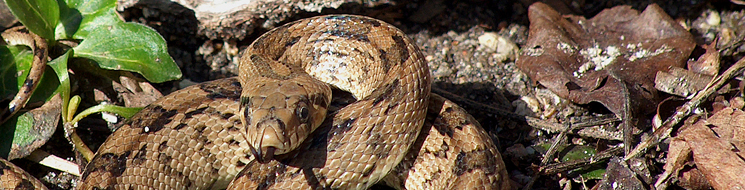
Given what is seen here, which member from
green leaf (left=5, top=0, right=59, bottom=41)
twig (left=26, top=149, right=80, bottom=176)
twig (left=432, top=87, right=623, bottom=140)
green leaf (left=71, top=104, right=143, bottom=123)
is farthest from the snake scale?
green leaf (left=5, top=0, right=59, bottom=41)

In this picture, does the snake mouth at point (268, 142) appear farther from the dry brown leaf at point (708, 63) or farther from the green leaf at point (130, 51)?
the dry brown leaf at point (708, 63)

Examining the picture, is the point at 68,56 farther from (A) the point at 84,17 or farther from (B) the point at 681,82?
(B) the point at 681,82

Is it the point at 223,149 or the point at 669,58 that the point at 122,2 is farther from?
the point at 669,58

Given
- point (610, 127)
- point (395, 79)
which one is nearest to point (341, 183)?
point (395, 79)

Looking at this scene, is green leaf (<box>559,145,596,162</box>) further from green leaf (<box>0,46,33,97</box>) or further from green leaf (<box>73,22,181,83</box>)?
green leaf (<box>0,46,33,97</box>)

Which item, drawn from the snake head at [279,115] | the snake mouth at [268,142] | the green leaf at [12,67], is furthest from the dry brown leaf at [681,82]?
the green leaf at [12,67]

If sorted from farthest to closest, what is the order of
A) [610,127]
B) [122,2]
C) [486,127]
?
[122,2] < [486,127] < [610,127]

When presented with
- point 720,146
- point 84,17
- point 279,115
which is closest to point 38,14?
point 84,17
